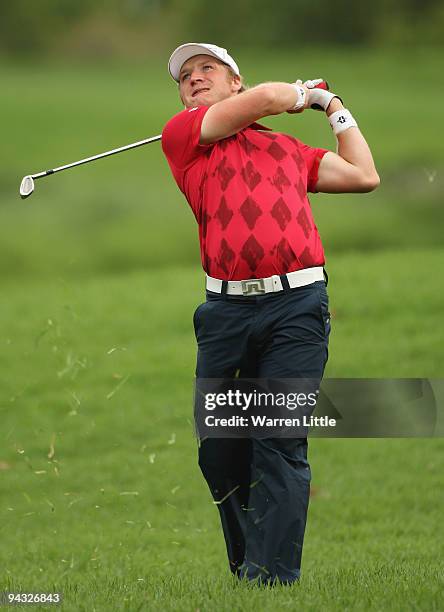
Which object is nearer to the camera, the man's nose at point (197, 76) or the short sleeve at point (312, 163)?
the short sleeve at point (312, 163)

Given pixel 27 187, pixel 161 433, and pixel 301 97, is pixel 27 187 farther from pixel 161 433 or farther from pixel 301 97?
pixel 161 433

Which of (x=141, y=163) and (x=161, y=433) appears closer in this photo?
(x=161, y=433)

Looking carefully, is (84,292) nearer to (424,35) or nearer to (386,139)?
(386,139)

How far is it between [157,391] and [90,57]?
5642 centimetres

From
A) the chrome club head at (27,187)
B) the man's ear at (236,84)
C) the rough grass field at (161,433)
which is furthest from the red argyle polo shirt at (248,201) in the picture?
the rough grass field at (161,433)

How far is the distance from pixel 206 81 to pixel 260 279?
39.2 inches

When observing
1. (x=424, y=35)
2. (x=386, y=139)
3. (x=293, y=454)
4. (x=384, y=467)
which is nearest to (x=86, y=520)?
(x=384, y=467)

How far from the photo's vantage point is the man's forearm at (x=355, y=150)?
214 inches

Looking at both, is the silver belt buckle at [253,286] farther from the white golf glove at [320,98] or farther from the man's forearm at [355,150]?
the white golf glove at [320,98]

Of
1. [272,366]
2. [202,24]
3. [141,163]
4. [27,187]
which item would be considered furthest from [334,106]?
[202,24]

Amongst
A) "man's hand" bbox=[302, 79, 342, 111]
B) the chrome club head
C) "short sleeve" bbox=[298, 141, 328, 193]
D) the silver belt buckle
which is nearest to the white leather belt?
the silver belt buckle

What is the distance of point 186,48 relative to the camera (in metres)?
5.53

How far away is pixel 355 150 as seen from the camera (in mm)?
5473

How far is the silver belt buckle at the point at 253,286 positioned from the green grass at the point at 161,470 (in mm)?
1160
